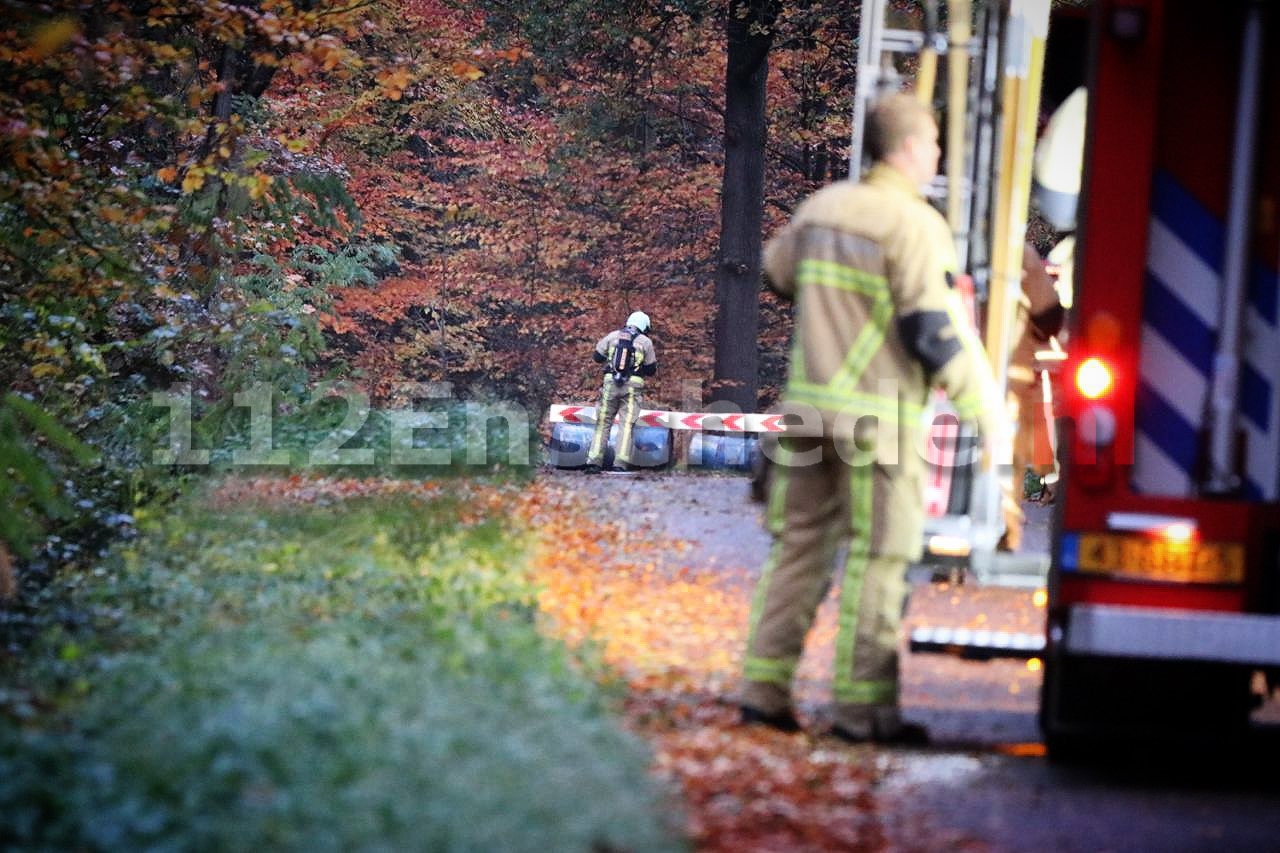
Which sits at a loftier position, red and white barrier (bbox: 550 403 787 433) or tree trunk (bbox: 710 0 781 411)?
tree trunk (bbox: 710 0 781 411)

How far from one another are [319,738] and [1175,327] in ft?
10.4

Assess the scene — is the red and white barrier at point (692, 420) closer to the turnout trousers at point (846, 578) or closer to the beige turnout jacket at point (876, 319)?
the turnout trousers at point (846, 578)

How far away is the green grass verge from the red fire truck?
5.91ft

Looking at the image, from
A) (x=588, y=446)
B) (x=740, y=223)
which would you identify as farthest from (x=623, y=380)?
(x=740, y=223)

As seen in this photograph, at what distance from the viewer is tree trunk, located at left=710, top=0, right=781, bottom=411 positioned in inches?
1043

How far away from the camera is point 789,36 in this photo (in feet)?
87.9

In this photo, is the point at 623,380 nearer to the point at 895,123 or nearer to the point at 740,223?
the point at 740,223

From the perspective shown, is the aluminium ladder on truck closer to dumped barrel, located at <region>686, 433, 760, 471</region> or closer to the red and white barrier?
the red and white barrier

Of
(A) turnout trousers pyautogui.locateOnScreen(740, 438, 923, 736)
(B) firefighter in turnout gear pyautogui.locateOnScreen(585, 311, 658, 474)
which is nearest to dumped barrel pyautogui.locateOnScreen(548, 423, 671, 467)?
(B) firefighter in turnout gear pyautogui.locateOnScreen(585, 311, 658, 474)

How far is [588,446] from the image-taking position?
2192 centimetres

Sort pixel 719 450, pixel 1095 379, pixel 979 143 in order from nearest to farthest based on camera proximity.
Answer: pixel 1095 379 < pixel 979 143 < pixel 719 450

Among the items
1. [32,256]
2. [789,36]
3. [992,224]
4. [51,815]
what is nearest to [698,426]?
[789,36]

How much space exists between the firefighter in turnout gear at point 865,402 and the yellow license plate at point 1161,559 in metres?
0.74

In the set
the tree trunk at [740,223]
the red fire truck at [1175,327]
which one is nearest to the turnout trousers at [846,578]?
the red fire truck at [1175,327]
